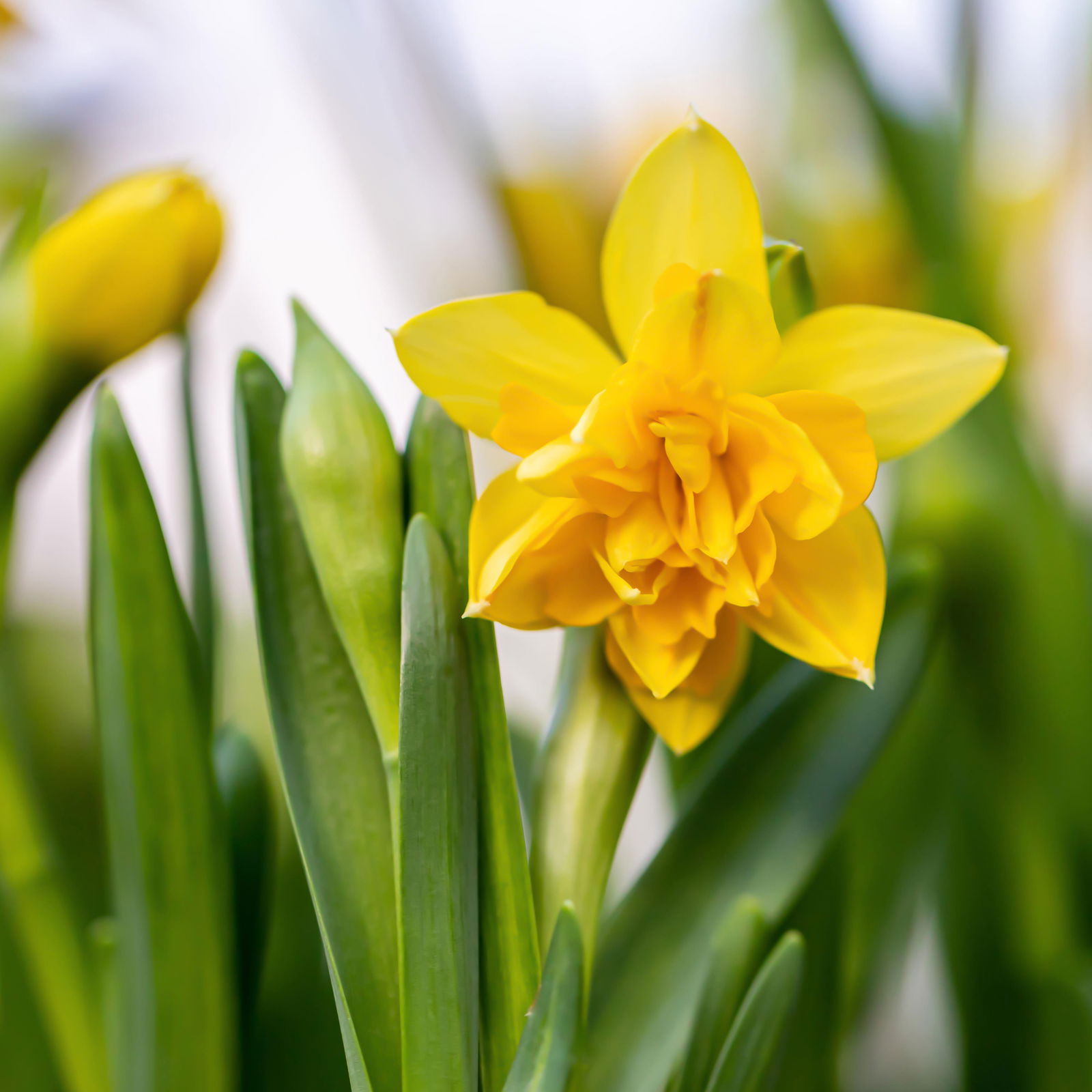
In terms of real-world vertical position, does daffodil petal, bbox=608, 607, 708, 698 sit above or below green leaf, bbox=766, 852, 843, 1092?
above

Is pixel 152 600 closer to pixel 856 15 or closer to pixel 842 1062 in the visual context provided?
pixel 842 1062


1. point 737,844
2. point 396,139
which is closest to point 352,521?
point 737,844

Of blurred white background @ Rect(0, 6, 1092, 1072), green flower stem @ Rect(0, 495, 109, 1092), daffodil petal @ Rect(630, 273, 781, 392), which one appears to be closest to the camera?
daffodil petal @ Rect(630, 273, 781, 392)

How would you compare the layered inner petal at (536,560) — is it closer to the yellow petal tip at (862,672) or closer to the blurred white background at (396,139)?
the yellow petal tip at (862,672)

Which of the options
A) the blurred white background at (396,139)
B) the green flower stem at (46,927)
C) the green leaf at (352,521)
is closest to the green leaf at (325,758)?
the green leaf at (352,521)

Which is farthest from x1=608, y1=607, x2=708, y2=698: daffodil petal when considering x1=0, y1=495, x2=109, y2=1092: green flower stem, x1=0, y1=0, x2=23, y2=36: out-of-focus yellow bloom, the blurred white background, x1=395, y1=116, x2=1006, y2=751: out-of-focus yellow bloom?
x1=0, y1=0, x2=23, y2=36: out-of-focus yellow bloom

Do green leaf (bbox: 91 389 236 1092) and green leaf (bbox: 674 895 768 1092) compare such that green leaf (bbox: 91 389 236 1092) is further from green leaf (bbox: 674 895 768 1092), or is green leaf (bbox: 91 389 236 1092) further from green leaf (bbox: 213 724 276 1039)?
green leaf (bbox: 674 895 768 1092)

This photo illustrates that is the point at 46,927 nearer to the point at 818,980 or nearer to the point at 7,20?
the point at 818,980
